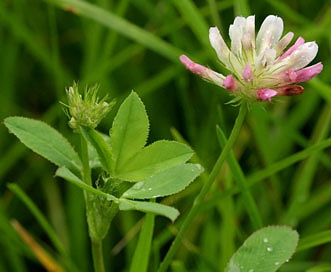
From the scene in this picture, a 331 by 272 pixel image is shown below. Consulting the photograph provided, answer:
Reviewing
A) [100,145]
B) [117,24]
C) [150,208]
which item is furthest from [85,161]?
[117,24]

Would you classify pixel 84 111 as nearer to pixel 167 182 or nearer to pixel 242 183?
pixel 167 182

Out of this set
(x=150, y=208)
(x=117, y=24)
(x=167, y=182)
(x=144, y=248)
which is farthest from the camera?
(x=117, y=24)

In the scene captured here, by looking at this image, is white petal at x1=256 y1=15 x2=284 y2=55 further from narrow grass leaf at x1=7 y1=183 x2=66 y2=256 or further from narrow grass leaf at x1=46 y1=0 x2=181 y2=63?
narrow grass leaf at x1=46 y1=0 x2=181 y2=63

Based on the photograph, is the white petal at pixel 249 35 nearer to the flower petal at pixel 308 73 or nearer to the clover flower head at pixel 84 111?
the flower petal at pixel 308 73

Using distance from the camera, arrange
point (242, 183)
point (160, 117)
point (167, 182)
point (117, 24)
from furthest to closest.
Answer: point (160, 117) < point (117, 24) < point (242, 183) < point (167, 182)

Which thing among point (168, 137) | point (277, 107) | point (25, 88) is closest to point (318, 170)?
point (277, 107)

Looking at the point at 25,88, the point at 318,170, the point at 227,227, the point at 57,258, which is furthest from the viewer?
the point at 25,88

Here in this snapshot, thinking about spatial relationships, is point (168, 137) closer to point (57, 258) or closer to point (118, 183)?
point (57, 258)
